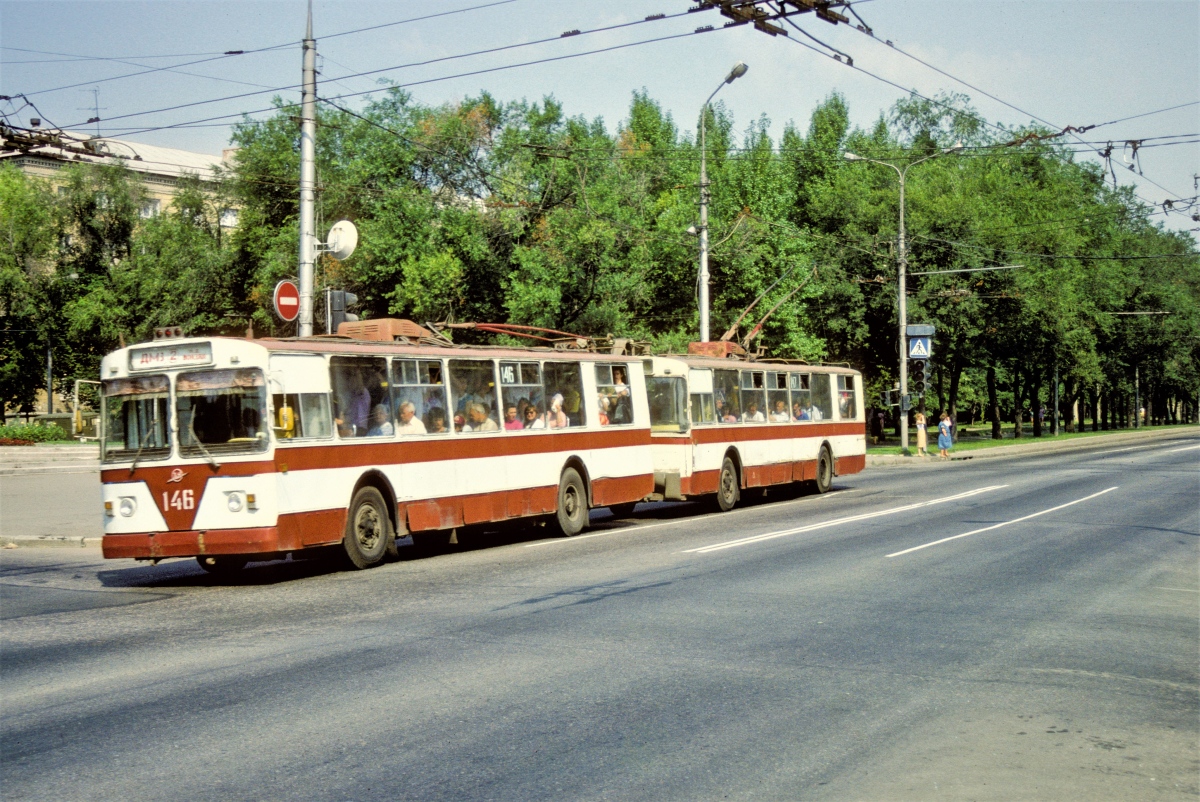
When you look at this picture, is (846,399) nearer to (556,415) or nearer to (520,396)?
(556,415)

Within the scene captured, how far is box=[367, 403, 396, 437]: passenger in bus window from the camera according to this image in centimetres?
1519

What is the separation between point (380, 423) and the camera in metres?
15.3

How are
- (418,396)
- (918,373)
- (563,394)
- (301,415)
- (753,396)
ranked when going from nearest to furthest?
(301,415) → (418,396) → (563,394) → (753,396) → (918,373)

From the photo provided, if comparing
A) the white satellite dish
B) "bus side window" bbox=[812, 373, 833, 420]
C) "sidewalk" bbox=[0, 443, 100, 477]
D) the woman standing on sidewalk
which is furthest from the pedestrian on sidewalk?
the white satellite dish

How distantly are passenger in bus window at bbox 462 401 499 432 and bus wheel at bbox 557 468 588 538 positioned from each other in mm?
1946

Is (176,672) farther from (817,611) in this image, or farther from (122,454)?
(122,454)

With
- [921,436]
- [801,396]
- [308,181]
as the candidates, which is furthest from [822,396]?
[921,436]

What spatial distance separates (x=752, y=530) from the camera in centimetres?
1831

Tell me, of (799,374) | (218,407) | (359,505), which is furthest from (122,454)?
(799,374)

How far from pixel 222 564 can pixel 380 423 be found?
8.81ft

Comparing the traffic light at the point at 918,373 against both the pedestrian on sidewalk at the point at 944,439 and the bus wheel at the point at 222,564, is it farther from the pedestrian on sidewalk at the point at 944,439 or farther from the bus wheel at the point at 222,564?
the bus wheel at the point at 222,564

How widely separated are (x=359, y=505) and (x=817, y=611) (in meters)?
6.46

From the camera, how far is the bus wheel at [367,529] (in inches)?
577

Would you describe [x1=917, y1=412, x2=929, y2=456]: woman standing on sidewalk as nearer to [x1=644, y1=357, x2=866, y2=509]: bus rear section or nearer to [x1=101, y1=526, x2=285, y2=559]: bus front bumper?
[x1=644, y1=357, x2=866, y2=509]: bus rear section
